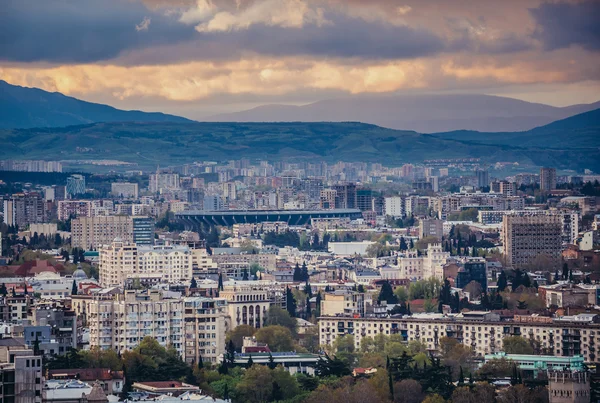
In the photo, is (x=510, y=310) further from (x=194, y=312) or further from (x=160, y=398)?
(x=160, y=398)

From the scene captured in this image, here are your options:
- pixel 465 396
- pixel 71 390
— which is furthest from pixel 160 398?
pixel 465 396

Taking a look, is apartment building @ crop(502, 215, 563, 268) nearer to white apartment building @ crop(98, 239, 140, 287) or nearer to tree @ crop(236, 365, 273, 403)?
white apartment building @ crop(98, 239, 140, 287)

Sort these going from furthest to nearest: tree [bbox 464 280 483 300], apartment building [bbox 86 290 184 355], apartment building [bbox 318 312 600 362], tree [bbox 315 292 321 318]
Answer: tree [bbox 464 280 483 300], tree [bbox 315 292 321 318], apartment building [bbox 318 312 600 362], apartment building [bbox 86 290 184 355]

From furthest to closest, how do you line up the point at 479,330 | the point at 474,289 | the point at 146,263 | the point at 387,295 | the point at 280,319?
the point at 146,263 → the point at 474,289 → the point at 387,295 → the point at 280,319 → the point at 479,330

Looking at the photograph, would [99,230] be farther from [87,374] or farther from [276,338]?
[87,374]

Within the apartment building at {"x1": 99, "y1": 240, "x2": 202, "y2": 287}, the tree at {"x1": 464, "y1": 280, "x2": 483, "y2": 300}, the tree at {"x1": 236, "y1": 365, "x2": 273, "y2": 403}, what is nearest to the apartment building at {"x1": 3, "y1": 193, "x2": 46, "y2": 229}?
the apartment building at {"x1": 99, "y1": 240, "x2": 202, "y2": 287}

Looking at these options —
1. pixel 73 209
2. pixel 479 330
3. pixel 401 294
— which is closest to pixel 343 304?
pixel 479 330
